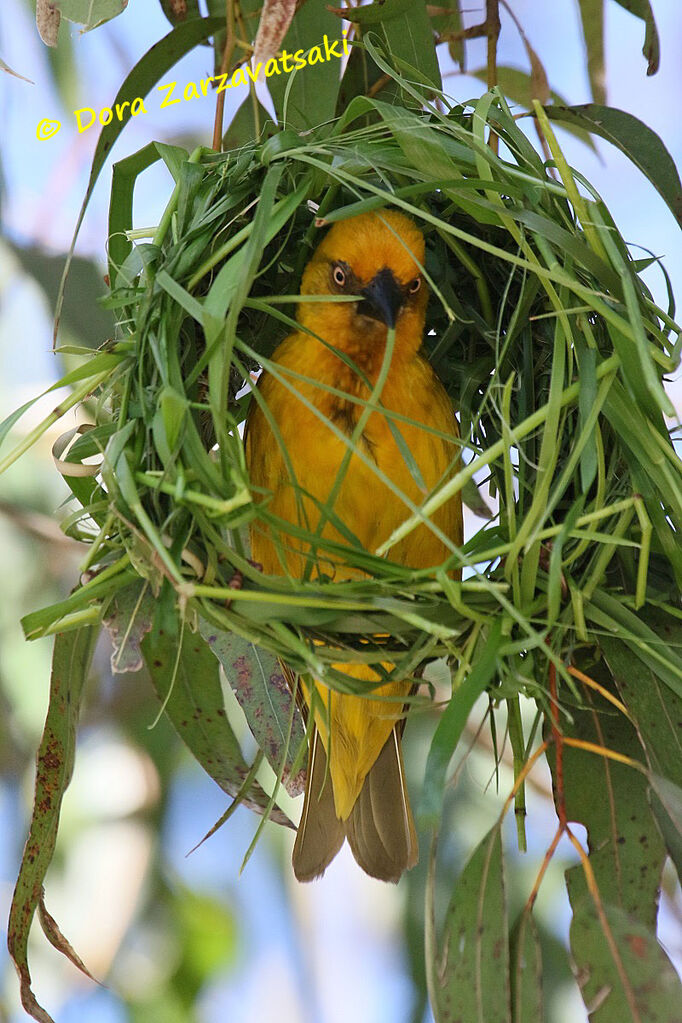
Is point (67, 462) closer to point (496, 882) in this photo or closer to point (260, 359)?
point (260, 359)

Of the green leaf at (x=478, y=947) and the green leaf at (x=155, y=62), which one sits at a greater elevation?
the green leaf at (x=155, y=62)

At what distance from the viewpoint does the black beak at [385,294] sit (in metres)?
1.31

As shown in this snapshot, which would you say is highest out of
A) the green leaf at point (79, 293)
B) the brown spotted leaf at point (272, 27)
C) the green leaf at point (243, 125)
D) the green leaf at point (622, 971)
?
the brown spotted leaf at point (272, 27)

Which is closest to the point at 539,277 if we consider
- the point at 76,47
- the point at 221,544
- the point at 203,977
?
the point at 221,544

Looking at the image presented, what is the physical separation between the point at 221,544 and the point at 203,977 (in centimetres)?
139

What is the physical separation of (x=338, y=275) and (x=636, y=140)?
41cm

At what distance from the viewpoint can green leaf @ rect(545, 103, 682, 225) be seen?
1.30 meters

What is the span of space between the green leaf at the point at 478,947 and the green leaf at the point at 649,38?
3.18 feet

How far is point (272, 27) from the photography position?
109cm

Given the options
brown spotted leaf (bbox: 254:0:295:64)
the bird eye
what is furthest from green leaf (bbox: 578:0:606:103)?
brown spotted leaf (bbox: 254:0:295:64)

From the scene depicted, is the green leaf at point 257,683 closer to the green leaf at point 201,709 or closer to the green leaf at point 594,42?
the green leaf at point 201,709

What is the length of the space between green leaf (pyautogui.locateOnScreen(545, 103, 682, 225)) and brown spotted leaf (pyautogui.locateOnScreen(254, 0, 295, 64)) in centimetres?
38

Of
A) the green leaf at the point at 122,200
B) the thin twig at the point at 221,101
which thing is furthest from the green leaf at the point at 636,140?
the green leaf at the point at 122,200

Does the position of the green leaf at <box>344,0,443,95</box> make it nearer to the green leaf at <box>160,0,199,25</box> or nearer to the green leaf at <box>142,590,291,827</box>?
the green leaf at <box>160,0,199,25</box>
